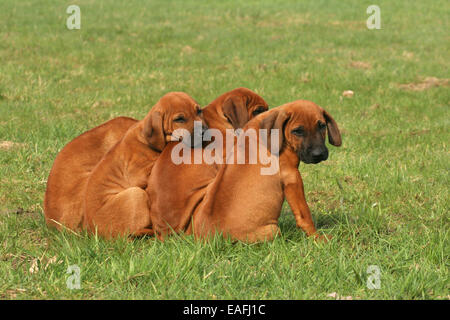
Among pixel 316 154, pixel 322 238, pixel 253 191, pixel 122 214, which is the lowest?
A: pixel 322 238

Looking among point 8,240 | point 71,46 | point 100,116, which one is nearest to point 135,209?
point 8,240

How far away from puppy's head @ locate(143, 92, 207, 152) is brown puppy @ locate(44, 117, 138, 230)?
0.52 meters

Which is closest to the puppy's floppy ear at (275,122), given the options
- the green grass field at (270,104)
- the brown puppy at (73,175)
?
the green grass field at (270,104)

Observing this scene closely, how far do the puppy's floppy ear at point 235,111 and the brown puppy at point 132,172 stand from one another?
36 cm

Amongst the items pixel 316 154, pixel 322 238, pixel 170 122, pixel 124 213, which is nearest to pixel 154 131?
pixel 170 122

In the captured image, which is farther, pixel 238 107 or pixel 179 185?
pixel 238 107

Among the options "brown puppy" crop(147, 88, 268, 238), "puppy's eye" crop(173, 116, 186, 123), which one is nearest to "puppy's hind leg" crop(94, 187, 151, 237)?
"brown puppy" crop(147, 88, 268, 238)

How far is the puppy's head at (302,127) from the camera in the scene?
475 centimetres

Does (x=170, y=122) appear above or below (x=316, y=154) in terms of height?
above

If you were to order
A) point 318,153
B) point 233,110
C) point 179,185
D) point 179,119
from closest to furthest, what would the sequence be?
point 318,153, point 179,185, point 179,119, point 233,110

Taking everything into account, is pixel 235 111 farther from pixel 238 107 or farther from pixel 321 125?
pixel 321 125

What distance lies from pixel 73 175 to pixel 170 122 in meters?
0.96

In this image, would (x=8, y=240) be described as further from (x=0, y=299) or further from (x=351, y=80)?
(x=351, y=80)

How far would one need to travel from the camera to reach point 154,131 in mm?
5211
